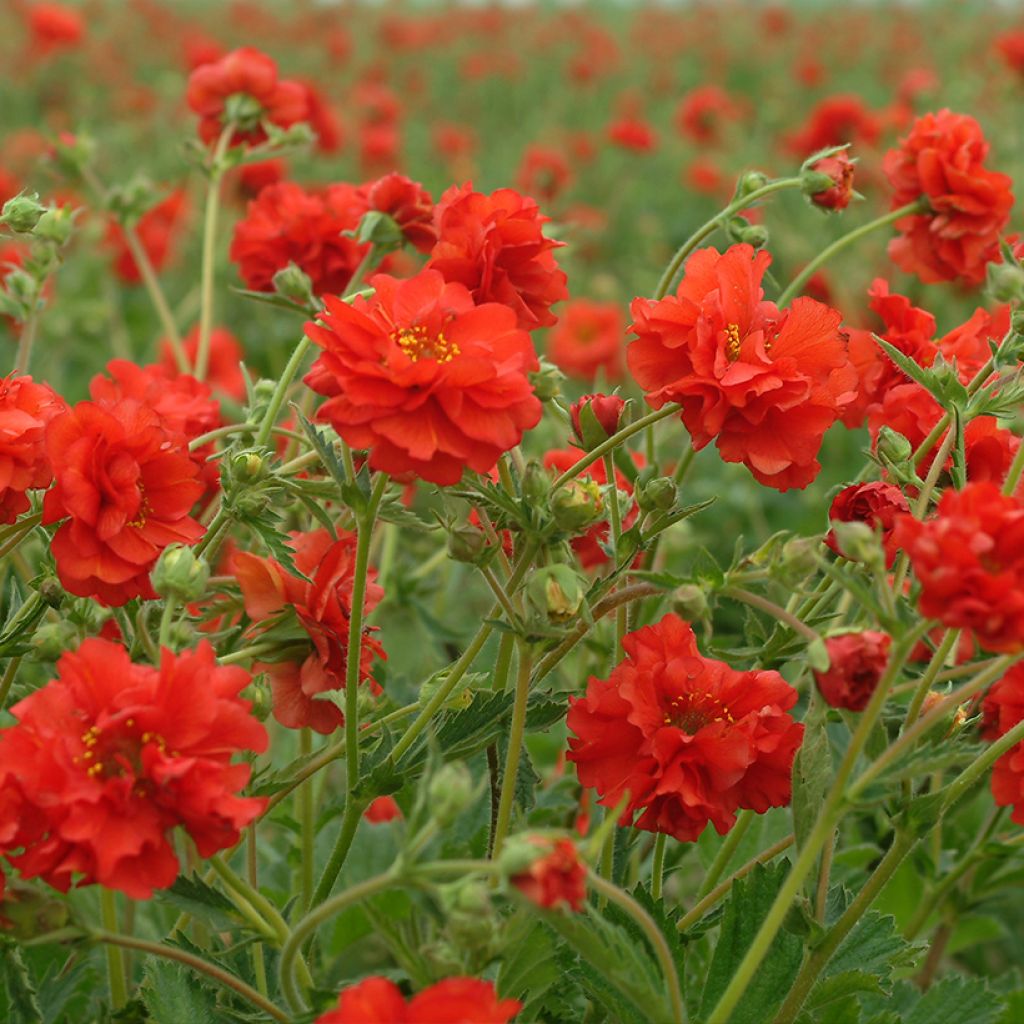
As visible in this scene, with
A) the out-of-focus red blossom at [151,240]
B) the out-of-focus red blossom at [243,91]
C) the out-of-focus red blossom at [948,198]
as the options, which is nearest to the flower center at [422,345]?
the out-of-focus red blossom at [948,198]

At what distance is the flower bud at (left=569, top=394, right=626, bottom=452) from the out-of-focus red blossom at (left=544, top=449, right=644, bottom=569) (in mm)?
37

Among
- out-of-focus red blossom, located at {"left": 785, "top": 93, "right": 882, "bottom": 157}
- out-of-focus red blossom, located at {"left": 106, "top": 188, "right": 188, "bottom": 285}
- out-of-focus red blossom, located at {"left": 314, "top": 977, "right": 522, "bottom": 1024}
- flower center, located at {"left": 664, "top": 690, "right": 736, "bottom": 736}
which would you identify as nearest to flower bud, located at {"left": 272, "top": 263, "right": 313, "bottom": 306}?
flower center, located at {"left": 664, "top": 690, "right": 736, "bottom": 736}

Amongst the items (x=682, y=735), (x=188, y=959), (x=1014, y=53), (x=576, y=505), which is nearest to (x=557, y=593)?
(x=576, y=505)

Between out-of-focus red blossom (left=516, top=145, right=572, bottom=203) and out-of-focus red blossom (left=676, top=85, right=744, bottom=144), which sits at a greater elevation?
out-of-focus red blossom (left=676, top=85, right=744, bottom=144)

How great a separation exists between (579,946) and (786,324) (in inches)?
21.9

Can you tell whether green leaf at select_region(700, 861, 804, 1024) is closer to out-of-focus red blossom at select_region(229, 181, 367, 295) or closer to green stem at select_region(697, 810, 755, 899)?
green stem at select_region(697, 810, 755, 899)

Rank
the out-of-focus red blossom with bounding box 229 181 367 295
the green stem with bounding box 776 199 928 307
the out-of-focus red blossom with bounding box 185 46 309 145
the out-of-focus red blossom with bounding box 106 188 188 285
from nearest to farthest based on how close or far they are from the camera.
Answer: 1. the green stem with bounding box 776 199 928 307
2. the out-of-focus red blossom with bounding box 229 181 367 295
3. the out-of-focus red blossom with bounding box 185 46 309 145
4. the out-of-focus red blossom with bounding box 106 188 188 285

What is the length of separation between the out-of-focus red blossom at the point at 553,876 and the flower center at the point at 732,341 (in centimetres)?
50

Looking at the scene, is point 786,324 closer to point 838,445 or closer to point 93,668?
point 93,668

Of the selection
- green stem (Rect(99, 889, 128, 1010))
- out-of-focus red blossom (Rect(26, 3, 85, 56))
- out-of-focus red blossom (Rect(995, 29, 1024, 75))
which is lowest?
green stem (Rect(99, 889, 128, 1010))

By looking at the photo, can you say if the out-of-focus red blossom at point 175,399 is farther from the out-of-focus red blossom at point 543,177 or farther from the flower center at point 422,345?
the out-of-focus red blossom at point 543,177

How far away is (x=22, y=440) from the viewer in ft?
3.90

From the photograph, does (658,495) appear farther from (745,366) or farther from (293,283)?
(293,283)

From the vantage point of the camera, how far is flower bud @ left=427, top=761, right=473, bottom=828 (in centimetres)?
91
